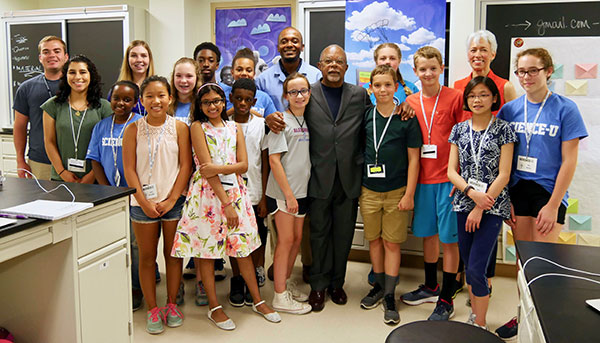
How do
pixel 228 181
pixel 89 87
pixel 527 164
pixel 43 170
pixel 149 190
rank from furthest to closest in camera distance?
pixel 43 170
pixel 89 87
pixel 228 181
pixel 149 190
pixel 527 164

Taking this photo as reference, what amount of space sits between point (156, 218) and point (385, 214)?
4.29 ft

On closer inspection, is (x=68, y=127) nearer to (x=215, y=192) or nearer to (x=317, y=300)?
(x=215, y=192)

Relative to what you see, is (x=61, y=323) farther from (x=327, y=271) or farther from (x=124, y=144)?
(x=327, y=271)

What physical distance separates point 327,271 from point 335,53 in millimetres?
1314

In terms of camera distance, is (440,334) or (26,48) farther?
(26,48)

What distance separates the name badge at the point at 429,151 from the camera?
8.96 ft

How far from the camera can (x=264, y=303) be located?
2.88m

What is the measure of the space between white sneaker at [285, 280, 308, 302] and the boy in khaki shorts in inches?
20.8

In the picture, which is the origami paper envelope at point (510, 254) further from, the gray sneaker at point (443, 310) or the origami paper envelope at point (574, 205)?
the gray sneaker at point (443, 310)

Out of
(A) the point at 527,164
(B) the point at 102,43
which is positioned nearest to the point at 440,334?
(A) the point at 527,164

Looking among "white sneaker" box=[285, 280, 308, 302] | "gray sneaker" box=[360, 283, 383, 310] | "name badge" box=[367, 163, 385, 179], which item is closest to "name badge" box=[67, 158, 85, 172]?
"white sneaker" box=[285, 280, 308, 302]

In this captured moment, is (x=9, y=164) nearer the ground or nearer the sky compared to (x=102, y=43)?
nearer the ground

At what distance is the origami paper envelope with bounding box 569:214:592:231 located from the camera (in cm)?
332

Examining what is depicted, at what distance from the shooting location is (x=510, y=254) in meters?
3.44
